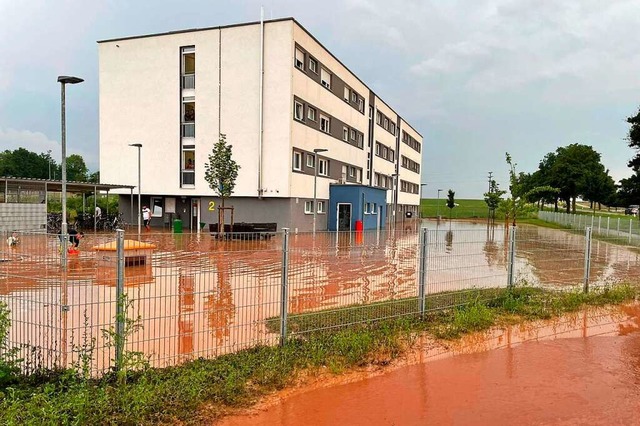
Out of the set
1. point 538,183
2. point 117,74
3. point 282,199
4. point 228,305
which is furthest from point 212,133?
point 538,183

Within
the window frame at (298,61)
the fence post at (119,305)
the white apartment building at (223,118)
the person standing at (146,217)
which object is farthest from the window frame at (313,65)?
the fence post at (119,305)

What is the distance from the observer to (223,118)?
101 ft

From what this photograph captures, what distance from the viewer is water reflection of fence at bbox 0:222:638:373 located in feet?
18.2

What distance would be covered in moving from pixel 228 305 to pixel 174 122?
88.9ft

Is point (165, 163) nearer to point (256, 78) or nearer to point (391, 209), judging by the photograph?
point (256, 78)

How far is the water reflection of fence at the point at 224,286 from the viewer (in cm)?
554

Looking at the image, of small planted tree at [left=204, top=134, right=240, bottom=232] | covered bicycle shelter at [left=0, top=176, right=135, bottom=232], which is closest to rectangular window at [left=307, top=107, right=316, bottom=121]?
small planted tree at [left=204, top=134, right=240, bottom=232]

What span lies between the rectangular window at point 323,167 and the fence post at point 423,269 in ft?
88.6

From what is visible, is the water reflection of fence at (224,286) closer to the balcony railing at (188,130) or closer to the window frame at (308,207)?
the window frame at (308,207)

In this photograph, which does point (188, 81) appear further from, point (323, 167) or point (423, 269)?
point (423, 269)

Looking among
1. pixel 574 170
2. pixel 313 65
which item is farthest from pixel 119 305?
pixel 574 170

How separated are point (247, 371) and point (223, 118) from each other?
Result: 89.6 feet

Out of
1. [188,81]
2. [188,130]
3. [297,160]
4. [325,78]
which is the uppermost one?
[325,78]

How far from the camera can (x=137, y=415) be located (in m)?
4.02
